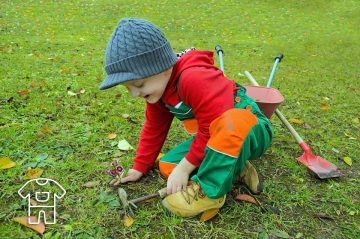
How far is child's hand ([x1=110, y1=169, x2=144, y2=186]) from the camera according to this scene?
2.14 m

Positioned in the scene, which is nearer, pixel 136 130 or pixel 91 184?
pixel 91 184

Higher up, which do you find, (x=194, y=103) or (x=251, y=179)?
(x=194, y=103)

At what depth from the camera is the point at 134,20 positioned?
1.72 m

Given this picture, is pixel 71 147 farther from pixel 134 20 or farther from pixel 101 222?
pixel 134 20

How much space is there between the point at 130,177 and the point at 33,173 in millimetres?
571

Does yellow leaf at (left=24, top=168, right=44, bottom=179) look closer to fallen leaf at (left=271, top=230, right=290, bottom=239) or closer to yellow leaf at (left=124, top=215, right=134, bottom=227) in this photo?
yellow leaf at (left=124, top=215, right=134, bottom=227)

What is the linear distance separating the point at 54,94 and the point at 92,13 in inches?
221

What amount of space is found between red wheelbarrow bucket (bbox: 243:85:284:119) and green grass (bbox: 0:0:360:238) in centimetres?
36

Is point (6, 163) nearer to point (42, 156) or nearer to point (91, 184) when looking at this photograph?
point (42, 156)

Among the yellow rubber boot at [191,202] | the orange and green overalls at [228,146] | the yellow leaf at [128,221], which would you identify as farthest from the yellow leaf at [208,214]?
the yellow leaf at [128,221]

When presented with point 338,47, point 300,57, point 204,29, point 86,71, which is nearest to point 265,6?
point 204,29

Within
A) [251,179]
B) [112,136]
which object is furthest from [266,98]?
[112,136]

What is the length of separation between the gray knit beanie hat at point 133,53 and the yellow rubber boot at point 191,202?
25.5 inches

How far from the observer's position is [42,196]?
6.51ft
